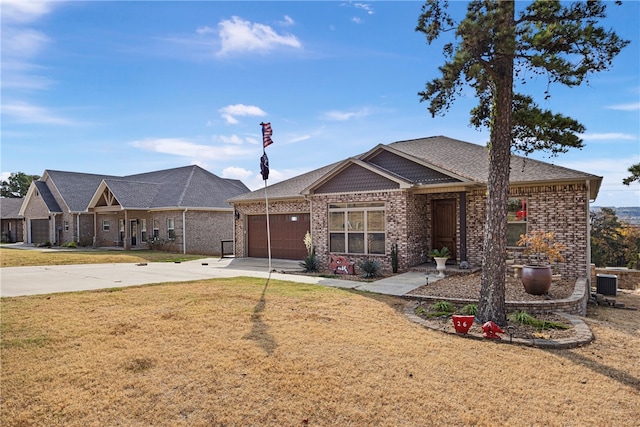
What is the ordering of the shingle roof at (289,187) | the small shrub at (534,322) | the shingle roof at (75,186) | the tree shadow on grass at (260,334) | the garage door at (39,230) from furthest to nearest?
the garage door at (39,230) → the shingle roof at (75,186) → the shingle roof at (289,187) → the small shrub at (534,322) → the tree shadow on grass at (260,334)

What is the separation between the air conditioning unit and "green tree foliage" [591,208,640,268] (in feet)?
56.6

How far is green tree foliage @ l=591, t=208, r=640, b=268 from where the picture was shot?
27.7 m

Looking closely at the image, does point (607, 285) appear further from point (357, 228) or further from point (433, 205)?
point (357, 228)

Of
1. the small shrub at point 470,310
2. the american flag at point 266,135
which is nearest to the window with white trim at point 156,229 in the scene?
the american flag at point 266,135

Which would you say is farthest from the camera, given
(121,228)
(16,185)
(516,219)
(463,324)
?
(16,185)

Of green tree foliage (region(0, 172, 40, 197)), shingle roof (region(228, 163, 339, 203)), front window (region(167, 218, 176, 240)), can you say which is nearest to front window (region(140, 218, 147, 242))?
front window (region(167, 218, 176, 240))

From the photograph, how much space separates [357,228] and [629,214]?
33.9 m

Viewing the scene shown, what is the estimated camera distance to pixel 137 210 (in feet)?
86.0

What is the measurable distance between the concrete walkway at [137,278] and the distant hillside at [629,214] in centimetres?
3133

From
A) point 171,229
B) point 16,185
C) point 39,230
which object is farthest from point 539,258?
point 16,185

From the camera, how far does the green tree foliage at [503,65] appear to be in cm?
609

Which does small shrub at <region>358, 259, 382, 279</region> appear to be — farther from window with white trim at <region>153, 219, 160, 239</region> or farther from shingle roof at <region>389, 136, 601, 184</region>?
window with white trim at <region>153, 219, 160, 239</region>

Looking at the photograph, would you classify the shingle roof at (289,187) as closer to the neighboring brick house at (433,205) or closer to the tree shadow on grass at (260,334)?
the neighboring brick house at (433,205)

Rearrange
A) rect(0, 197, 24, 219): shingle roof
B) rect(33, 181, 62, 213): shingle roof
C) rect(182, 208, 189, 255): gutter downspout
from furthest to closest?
1. rect(0, 197, 24, 219): shingle roof
2. rect(33, 181, 62, 213): shingle roof
3. rect(182, 208, 189, 255): gutter downspout
